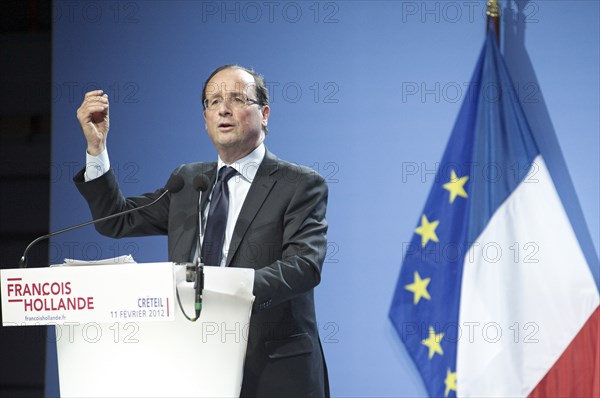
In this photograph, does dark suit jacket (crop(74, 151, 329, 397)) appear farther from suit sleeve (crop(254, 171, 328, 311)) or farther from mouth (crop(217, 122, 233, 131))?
mouth (crop(217, 122, 233, 131))

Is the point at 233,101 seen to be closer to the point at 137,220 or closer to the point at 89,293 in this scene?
the point at 137,220

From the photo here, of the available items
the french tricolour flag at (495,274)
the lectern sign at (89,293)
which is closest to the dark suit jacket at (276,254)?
the lectern sign at (89,293)

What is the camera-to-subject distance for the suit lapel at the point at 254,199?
7.57ft

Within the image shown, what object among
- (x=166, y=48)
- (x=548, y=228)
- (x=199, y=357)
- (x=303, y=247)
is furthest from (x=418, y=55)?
(x=199, y=357)

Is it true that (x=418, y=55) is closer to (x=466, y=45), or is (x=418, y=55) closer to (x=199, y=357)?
(x=466, y=45)

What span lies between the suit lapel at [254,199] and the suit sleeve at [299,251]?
0.08 m

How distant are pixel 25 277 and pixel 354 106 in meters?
2.11

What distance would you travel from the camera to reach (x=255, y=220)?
2344 millimetres

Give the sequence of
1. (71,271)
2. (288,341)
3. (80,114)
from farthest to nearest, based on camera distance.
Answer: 1. (80,114)
2. (288,341)
3. (71,271)

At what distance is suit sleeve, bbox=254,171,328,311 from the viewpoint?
2098mm

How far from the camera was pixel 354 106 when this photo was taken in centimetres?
377

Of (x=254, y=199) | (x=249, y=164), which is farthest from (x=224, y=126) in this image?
(x=254, y=199)

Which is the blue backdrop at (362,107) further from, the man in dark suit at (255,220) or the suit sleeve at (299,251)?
the suit sleeve at (299,251)

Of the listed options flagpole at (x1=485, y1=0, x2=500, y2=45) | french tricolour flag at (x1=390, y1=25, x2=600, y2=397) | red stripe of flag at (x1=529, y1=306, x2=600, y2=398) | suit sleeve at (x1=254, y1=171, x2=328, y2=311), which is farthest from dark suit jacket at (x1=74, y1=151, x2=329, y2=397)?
flagpole at (x1=485, y1=0, x2=500, y2=45)
